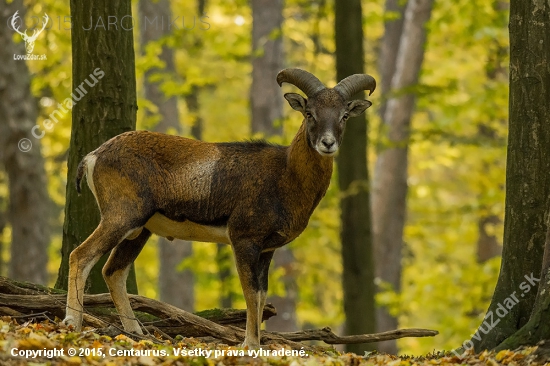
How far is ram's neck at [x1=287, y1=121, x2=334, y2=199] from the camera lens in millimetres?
8484

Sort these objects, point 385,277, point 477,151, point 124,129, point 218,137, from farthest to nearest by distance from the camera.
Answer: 1. point 218,137
2. point 477,151
3. point 385,277
4. point 124,129

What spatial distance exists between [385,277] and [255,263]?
13039 mm

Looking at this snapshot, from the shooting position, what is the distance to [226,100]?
26828 mm

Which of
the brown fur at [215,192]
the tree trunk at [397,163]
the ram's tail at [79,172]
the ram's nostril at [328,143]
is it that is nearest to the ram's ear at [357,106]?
the brown fur at [215,192]

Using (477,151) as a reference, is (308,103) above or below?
below

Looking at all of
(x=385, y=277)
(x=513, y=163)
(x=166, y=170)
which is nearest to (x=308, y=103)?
(x=166, y=170)

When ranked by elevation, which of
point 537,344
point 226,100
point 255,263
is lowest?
point 537,344

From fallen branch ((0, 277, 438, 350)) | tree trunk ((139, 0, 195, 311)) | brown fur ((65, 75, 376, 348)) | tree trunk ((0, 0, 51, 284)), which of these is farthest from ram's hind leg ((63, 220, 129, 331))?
tree trunk ((139, 0, 195, 311))

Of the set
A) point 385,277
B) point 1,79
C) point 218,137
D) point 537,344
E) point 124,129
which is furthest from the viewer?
point 218,137

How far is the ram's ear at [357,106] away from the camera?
28.3ft

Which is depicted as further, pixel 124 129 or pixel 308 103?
pixel 124 129

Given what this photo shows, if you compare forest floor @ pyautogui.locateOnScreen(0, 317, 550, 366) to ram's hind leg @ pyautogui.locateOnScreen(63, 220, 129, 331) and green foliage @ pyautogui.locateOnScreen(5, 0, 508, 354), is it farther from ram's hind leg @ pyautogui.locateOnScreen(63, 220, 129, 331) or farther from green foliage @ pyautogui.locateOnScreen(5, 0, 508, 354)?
green foliage @ pyautogui.locateOnScreen(5, 0, 508, 354)

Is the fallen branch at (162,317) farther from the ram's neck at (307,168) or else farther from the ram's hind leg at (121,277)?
the ram's neck at (307,168)

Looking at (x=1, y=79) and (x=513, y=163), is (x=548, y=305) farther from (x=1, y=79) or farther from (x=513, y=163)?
(x=1, y=79)
